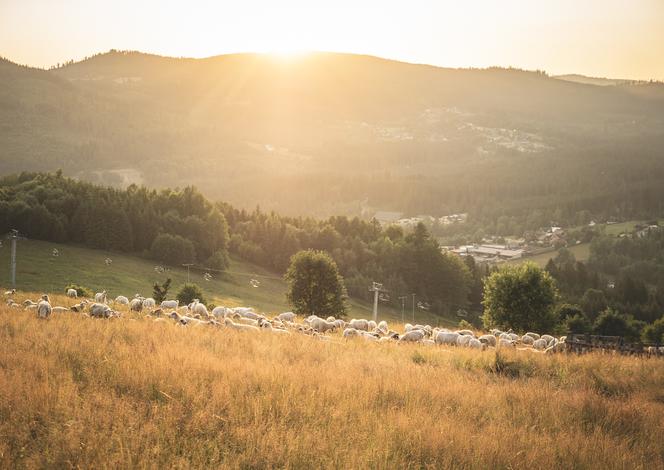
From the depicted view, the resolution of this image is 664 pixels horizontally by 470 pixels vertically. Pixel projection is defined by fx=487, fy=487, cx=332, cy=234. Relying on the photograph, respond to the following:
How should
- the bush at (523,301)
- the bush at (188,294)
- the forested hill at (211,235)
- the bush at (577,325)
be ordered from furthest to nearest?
the forested hill at (211,235) < the bush at (577,325) < the bush at (523,301) < the bush at (188,294)

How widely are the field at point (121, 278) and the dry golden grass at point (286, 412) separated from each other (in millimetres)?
50660

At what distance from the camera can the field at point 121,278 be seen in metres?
63.1

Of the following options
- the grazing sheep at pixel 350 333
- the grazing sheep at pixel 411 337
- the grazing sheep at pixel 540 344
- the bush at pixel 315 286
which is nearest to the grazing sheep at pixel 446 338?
the grazing sheep at pixel 411 337

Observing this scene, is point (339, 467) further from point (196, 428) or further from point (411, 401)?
point (411, 401)

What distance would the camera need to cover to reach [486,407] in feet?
38.2

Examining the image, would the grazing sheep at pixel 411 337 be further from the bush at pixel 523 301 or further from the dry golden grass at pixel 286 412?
the bush at pixel 523 301

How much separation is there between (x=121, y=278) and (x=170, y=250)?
2213cm

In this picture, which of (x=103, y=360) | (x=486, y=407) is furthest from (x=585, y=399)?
(x=103, y=360)

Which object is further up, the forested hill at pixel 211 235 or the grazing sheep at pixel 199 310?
the grazing sheep at pixel 199 310

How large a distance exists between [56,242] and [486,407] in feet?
296

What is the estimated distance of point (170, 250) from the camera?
92500mm

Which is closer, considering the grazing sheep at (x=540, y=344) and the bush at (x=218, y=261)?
the grazing sheep at (x=540, y=344)

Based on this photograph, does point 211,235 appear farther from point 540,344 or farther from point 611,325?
point 540,344

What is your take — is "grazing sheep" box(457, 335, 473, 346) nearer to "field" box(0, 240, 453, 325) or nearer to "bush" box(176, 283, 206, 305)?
"bush" box(176, 283, 206, 305)
